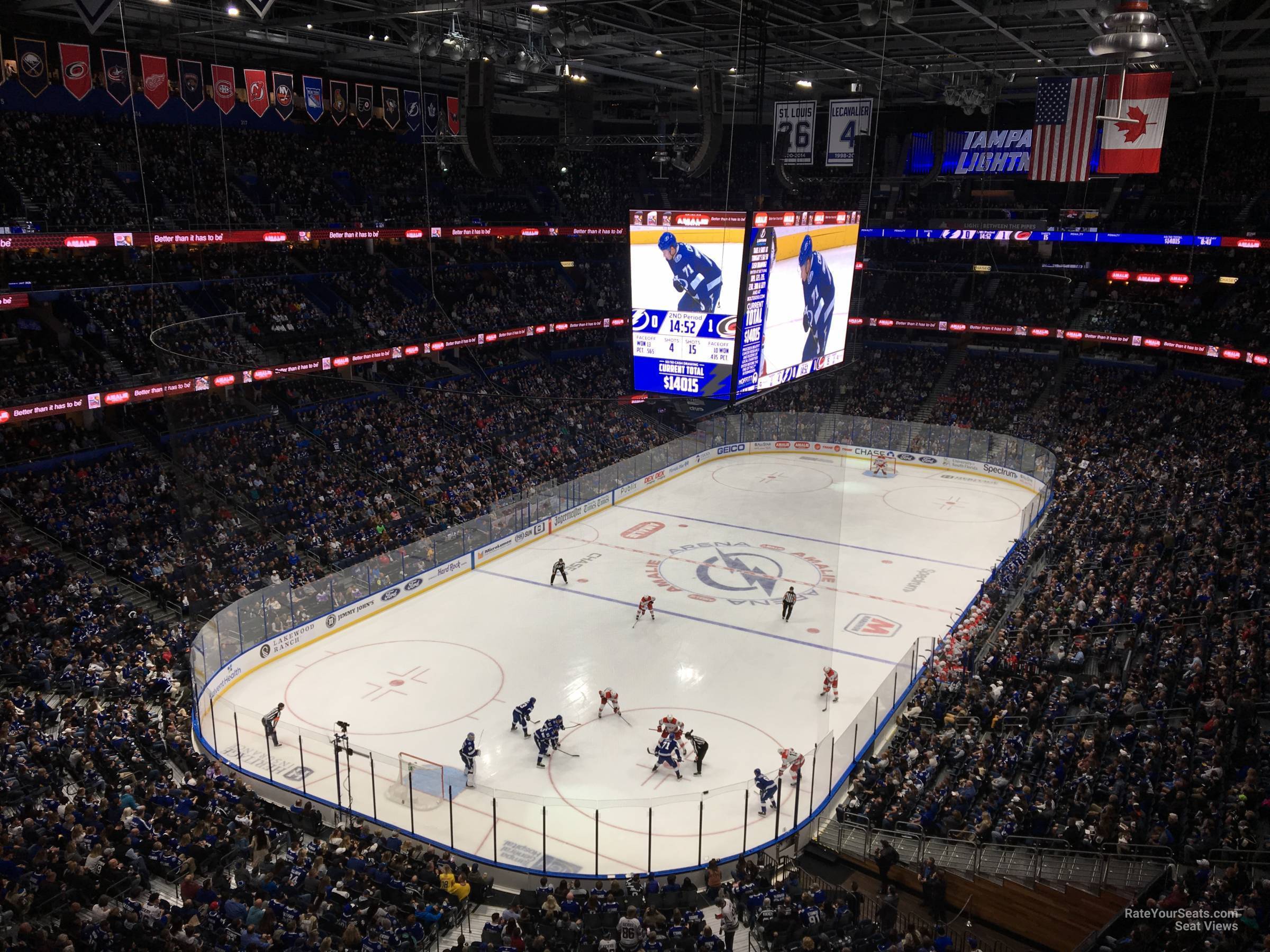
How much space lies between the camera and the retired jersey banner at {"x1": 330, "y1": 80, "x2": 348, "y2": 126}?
2783cm

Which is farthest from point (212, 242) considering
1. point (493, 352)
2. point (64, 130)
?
point (493, 352)

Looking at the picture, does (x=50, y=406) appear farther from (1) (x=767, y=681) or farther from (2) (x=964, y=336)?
(2) (x=964, y=336)

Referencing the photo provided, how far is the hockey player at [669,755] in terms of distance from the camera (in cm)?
1805

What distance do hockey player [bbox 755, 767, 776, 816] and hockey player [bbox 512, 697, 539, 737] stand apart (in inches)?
194

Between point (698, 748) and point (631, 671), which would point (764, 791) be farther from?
point (631, 671)

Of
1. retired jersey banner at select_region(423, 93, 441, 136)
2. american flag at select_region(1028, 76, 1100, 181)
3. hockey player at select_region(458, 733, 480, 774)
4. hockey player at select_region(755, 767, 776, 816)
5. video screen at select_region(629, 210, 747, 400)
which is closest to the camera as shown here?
video screen at select_region(629, 210, 747, 400)

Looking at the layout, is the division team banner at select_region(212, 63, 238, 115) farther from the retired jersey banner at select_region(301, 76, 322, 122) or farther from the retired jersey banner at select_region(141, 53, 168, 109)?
the retired jersey banner at select_region(301, 76, 322, 122)

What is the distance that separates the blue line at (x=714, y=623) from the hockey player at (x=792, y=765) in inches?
232

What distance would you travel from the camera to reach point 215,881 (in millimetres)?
13609

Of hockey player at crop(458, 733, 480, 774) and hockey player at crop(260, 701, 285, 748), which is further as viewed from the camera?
hockey player at crop(260, 701, 285, 748)

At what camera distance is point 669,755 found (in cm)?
1808

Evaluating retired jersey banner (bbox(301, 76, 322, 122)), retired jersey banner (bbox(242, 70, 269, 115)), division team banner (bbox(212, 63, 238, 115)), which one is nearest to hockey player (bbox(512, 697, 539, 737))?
division team banner (bbox(212, 63, 238, 115))

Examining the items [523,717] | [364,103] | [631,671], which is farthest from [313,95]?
[523,717]

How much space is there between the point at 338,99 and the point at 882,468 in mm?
24516
